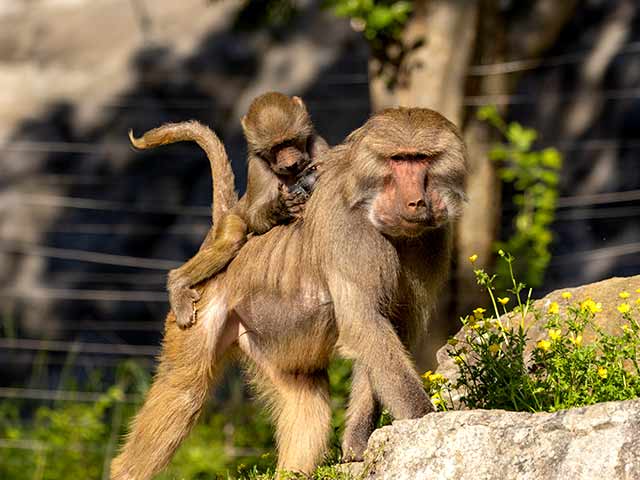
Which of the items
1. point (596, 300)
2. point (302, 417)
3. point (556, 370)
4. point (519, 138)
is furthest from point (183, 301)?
point (519, 138)

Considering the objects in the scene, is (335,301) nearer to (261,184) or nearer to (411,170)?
(411,170)

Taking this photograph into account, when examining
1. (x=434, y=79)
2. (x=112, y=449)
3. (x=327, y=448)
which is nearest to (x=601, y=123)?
(x=434, y=79)

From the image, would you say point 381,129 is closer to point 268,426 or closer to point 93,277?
point 268,426

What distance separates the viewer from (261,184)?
17.6 ft

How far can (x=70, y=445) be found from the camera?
867 cm

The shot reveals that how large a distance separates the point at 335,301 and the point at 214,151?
134cm

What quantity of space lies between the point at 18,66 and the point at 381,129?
764 cm

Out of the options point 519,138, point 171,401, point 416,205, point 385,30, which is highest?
point 385,30

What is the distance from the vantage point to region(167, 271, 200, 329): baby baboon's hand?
17.4 ft

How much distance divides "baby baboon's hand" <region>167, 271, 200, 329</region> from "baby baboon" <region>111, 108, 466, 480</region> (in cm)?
4

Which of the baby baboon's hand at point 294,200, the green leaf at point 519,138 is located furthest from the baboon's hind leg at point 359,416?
the green leaf at point 519,138

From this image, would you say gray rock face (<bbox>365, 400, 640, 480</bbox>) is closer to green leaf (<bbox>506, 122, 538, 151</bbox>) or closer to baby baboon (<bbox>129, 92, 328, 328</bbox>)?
baby baboon (<bbox>129, 92, 328, 328</bbox>)

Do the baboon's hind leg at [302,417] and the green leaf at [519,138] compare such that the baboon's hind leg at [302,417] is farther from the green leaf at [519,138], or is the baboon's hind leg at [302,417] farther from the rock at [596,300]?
the green leaf at [519,138]

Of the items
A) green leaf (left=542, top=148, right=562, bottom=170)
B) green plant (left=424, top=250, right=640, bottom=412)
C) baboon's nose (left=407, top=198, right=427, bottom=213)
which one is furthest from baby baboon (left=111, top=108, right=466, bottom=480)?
green leaf (left=542, top=148, right=562, bottom=170)
